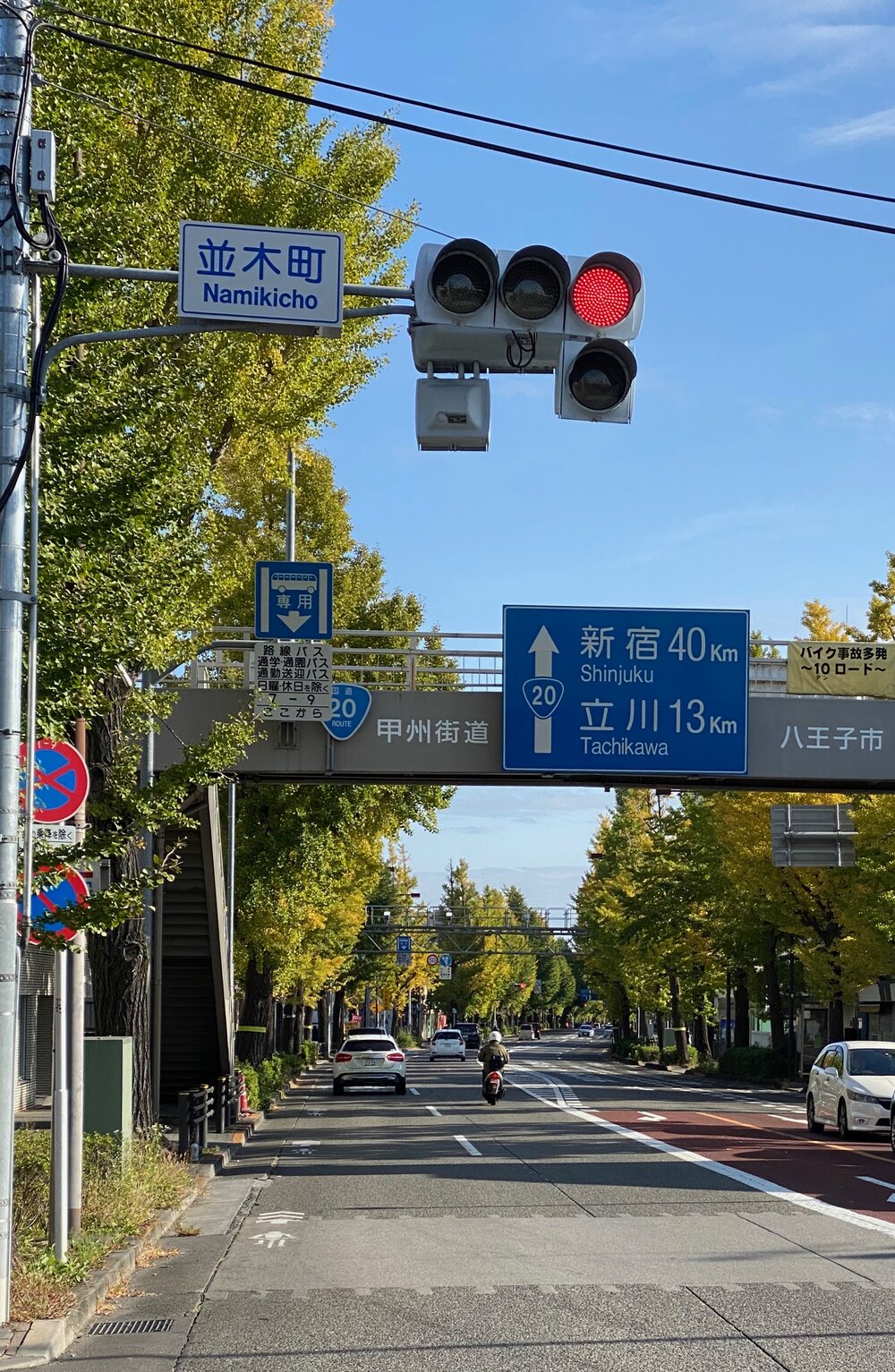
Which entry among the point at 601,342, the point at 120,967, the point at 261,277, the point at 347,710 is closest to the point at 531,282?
the point at 601,342

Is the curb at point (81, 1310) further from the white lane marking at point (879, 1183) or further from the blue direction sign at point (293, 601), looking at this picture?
the blue direction sign at point (293, 601)

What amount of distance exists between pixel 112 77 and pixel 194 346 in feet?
9.32

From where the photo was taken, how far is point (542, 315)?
27.1 feet

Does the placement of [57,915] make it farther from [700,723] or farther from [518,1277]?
[700,723]

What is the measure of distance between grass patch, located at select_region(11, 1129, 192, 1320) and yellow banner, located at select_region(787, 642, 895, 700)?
13016 millimetres

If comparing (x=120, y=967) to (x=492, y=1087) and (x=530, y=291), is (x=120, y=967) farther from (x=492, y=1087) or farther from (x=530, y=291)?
(x=492, y=1087)

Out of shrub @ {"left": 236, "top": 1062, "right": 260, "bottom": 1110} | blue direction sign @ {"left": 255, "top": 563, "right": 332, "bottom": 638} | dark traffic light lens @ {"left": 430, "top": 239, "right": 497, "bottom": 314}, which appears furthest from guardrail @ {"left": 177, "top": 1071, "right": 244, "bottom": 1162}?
dark traffic light lens @ {"left": 430, "top": 239, "right": 497, "bottom": 314}

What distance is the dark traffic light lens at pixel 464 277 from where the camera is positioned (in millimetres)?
8125

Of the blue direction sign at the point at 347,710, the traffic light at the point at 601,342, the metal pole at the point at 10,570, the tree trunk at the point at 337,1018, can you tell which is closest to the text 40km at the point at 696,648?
the blue direction sign at the point at 347,710

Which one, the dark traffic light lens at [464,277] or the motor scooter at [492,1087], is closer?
the dark traffic light lens at [464,277]

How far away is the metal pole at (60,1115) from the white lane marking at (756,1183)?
666 centimetres

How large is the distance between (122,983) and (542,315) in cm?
1122

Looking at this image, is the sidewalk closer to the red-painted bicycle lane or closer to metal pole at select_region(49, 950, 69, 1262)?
metal pole at select_region(49, 950, 69, 1262)

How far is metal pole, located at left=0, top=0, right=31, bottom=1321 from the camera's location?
29.1 ft
